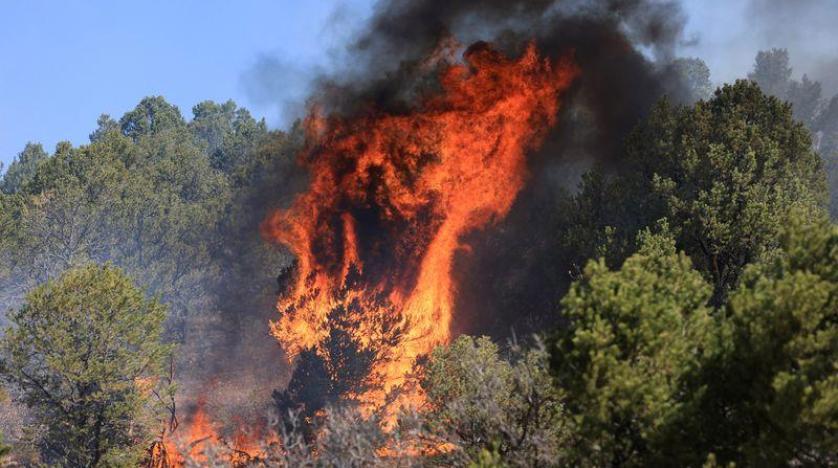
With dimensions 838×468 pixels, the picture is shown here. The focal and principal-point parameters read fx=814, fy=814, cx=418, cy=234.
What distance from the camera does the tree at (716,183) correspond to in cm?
3250

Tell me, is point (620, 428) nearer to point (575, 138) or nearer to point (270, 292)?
point (575, 138)

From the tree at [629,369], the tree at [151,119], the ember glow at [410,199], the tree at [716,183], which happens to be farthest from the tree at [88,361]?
the tree at [151,119]

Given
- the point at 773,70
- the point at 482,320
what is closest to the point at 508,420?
the point at 482,320

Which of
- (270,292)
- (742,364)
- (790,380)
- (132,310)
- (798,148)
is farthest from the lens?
(270,292)

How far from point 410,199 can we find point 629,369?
84.7 ft

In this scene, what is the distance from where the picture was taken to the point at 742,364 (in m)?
16.4

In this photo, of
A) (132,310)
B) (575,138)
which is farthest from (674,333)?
(575,138)

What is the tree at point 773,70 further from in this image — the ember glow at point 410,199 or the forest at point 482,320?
the ember glow at point 410,199

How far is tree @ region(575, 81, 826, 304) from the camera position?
32.5 meters

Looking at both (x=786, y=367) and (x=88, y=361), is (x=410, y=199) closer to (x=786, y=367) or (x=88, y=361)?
(x=88, y=361)

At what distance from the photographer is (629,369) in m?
16.1

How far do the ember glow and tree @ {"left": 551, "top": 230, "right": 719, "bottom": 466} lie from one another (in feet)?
70.0

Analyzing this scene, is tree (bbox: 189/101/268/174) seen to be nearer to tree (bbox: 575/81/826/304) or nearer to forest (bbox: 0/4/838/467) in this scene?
forest (bbox: 0/4/838/467)

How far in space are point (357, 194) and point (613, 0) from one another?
1992cm
